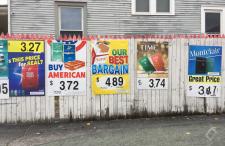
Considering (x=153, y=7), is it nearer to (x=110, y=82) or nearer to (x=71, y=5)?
(x=71, y=5)

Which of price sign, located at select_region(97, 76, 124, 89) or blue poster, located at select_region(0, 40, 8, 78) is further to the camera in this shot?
price sign, located at select_region(97, 76, 124, 89)

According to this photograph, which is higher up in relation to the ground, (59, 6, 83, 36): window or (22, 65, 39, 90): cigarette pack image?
(59, 6, 83, 36): window

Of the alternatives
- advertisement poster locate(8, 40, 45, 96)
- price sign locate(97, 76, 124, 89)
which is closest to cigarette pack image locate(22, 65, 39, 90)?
advertisement poster locate(8, 40, 45, 96)

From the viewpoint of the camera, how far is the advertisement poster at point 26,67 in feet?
27.8

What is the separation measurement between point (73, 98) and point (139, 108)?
1.62m

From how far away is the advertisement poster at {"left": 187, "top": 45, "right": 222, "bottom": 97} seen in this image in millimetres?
9320

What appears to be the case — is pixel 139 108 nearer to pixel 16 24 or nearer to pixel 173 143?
pixel 173 143

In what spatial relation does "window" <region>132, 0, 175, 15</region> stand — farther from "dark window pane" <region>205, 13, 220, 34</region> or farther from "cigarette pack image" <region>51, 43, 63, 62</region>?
"cigarette pack image" <region>51, 43, 63, 62</region>

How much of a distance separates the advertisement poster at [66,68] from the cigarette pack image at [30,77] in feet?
0.96

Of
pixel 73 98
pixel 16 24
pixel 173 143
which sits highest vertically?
pixel 16 24

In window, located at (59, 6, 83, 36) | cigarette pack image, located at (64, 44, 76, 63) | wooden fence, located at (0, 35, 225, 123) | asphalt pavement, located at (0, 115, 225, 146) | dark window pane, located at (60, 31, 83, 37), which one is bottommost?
asphalt pavement, located at (0, 115, 225, 146)

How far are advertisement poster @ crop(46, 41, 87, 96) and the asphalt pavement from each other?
805 mm

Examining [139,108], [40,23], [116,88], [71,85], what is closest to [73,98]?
[71,85]

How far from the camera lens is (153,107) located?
9219 mm
